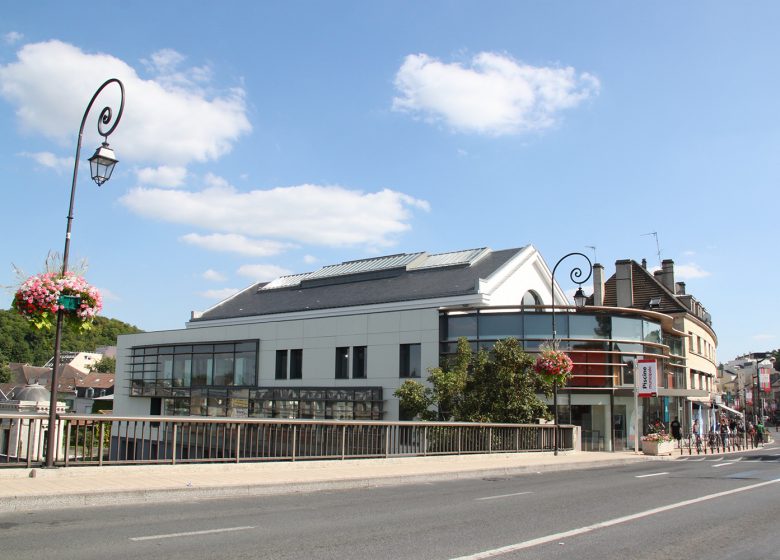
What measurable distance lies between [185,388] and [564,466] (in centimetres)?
3210

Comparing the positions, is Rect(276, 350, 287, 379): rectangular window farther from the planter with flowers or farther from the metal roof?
the planter with flowers

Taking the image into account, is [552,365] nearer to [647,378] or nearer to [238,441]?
[647,378]

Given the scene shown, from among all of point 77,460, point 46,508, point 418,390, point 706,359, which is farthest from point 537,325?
point 706,359

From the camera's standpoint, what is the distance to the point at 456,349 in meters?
35.8

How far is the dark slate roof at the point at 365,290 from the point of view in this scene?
42.4 metres

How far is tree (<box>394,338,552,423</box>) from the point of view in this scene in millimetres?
31297

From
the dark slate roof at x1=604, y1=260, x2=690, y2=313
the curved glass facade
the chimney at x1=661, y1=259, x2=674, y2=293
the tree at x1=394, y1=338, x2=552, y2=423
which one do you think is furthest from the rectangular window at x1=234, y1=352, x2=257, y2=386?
the chimney at x1=661, y1=259, x2=674, y2=293

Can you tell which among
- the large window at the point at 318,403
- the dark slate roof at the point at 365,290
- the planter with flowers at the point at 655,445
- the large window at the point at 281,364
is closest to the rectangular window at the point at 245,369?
the large window at the point at 318,403

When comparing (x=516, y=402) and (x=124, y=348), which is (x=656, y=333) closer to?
(x=516, y=402)

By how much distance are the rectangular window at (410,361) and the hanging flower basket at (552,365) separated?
1142 centimetres

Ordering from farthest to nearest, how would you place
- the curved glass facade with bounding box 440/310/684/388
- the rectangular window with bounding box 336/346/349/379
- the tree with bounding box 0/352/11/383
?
the tree with bounding box 0/352/11/383
the rectangular window with bounding box 336/346/349/379
the curved glass facade with bounding box 440/310/684/388

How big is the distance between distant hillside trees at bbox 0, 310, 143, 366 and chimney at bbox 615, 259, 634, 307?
376ft

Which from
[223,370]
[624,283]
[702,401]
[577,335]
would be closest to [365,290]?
[223,370]

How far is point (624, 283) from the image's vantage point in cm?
5253
